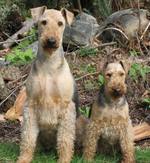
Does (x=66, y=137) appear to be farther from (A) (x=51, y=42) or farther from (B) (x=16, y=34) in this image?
(B) (x=16, y=34)

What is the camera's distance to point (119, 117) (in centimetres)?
799

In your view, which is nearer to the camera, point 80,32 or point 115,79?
point 115,79

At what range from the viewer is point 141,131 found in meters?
9.60

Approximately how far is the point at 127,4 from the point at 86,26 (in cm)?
154

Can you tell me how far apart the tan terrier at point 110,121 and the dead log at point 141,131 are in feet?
4.26

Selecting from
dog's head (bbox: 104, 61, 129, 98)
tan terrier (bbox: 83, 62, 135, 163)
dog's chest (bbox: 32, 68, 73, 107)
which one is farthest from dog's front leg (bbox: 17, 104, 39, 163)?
dog's head (bbox: 104, 61, 129, 98)

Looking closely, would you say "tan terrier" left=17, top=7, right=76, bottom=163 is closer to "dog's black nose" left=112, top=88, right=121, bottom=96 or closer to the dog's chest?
the dog's chest

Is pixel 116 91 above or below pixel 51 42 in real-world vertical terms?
below

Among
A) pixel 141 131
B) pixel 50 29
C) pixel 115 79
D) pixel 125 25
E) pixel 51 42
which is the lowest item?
pixel 141 131

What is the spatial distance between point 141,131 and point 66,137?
6.51 feet

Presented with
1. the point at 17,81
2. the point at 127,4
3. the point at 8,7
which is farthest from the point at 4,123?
the point at 8,7

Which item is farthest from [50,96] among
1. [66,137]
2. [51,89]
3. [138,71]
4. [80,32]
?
[80,32]

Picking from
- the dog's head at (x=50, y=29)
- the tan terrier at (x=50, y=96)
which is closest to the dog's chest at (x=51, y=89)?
the tan terrier at (x=50, y=96)

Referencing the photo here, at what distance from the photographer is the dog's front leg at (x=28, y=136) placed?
7.96 m
